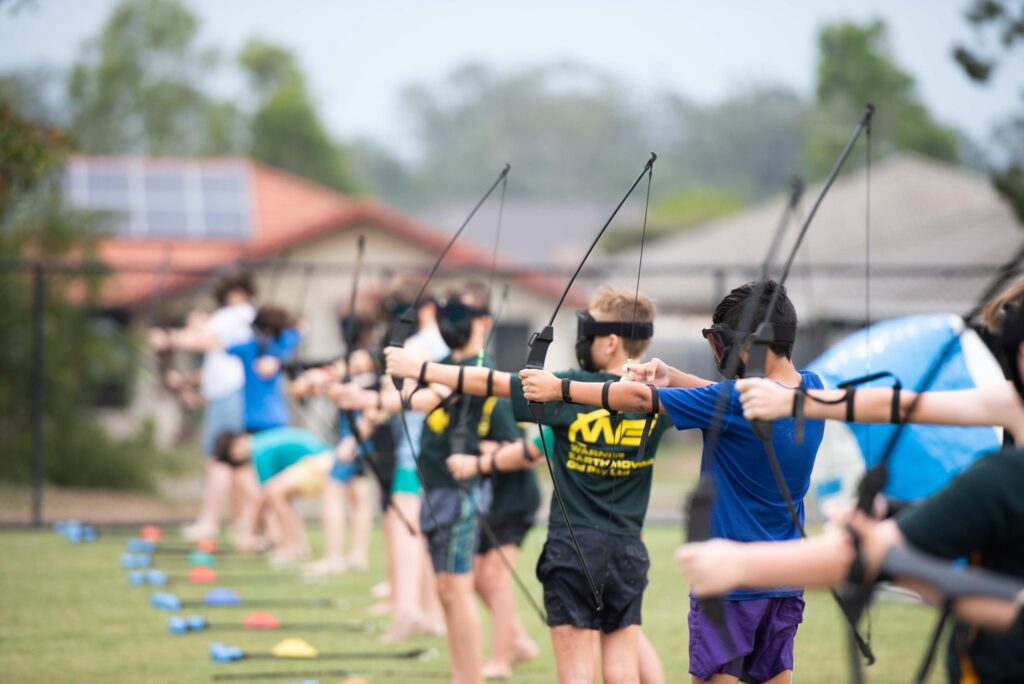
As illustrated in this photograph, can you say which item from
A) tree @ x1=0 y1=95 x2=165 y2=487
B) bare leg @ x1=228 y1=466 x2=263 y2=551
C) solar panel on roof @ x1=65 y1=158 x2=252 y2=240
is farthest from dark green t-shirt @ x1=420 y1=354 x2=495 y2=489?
solar panel on roof @ x1=65 y1=158 x2=252 y2=240

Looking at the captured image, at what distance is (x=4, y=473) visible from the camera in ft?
44.5

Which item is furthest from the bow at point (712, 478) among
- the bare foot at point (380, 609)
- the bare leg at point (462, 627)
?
the bare foot at point (380, 609)

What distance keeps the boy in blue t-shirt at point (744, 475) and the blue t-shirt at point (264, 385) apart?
22.3ft

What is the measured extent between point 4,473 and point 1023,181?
10609 millimetres

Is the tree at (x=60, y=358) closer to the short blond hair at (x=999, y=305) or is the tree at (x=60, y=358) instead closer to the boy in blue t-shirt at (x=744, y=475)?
the boy in blue t-shirt at (x=744, y=475)

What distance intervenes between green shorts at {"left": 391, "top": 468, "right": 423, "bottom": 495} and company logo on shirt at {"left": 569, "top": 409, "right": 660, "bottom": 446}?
314 cm

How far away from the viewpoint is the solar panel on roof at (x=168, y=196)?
25469mm

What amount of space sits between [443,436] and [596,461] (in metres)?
1.48

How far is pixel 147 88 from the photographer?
1791 inches

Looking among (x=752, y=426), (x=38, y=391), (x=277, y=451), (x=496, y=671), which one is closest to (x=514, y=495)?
(x=496, y=671)

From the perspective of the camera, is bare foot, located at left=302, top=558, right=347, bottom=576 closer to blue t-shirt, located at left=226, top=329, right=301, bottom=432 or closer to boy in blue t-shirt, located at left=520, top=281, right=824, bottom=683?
blue t-shirt, located at left=226, top=329, right=301, bottom=432

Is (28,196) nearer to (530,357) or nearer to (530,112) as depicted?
(530,357)

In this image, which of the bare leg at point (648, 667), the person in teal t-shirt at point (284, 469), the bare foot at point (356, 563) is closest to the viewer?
the bare leg at point (648, 667)

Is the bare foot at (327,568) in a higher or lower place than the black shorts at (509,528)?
lower
